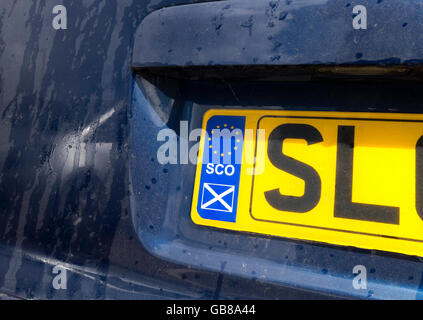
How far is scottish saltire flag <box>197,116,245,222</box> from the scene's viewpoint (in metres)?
0.87

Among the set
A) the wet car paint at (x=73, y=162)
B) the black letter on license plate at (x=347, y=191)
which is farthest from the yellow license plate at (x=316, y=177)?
the wet car paint at (x=73, y=162)

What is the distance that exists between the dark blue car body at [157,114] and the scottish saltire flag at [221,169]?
39mm

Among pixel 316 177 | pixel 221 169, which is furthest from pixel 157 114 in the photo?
pixel 316 177

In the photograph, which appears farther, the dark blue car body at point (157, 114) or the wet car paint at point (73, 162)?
the wet car paint at point (73, 162)

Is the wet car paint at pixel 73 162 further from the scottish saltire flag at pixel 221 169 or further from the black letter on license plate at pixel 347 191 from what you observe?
the black letter on license plate at pixel 347 191

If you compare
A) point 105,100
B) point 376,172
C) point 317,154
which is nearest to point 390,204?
point 376,172

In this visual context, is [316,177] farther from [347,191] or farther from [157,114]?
[157,114]

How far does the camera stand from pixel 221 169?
0.88m

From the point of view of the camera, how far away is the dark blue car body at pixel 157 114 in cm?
76

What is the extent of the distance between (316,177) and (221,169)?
0.21 m

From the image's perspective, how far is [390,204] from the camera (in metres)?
0.77

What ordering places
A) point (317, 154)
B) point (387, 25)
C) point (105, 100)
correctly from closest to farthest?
point (387, 25) → point (317, 154) → point (105, 100)

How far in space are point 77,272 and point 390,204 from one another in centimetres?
73

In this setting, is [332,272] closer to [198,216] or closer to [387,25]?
[198,216]
